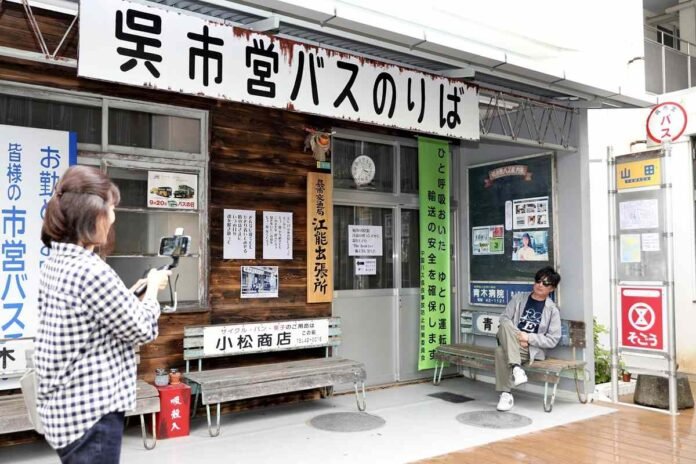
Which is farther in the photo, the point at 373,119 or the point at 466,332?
the point at 466,332

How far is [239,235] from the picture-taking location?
5.56 metres

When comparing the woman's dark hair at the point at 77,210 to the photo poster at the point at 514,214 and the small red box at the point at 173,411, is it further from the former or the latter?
the photo poster at the point at 514,214

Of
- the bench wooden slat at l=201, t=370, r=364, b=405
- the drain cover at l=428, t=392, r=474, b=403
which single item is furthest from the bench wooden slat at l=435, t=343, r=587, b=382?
the bench wooden slat at l=201, t=370, r=364, b=405

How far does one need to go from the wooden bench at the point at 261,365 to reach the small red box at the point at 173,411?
0.14 m

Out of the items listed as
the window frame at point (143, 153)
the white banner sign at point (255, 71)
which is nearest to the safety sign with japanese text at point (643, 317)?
the white banner sign at point (255, 71)

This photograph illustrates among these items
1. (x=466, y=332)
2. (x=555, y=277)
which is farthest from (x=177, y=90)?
(x=466, y=332)

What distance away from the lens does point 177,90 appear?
3.64m

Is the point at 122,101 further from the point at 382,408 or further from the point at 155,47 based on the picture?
the point at 382,408

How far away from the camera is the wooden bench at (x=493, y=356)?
18.3 feet

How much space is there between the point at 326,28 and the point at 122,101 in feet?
6.35

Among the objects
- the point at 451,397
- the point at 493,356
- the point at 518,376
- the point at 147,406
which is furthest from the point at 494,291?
the point at 147,406

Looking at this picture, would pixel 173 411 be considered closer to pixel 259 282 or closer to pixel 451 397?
pixel 259 282

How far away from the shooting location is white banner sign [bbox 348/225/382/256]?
21.3 feet

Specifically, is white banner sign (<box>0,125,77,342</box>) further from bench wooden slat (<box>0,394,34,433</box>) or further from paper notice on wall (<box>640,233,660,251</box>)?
paper notice on wall (<box>640,233,660,251</box>)
